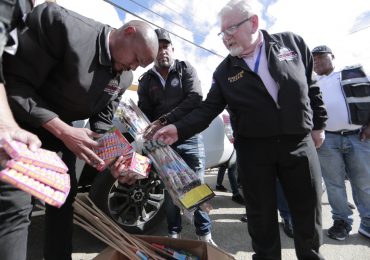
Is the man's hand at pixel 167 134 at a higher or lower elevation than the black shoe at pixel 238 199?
higher

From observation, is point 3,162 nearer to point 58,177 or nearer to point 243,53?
point 58,177

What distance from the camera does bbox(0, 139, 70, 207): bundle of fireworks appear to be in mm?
756

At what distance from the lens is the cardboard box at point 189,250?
1.71 metres

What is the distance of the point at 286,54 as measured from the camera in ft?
5.72

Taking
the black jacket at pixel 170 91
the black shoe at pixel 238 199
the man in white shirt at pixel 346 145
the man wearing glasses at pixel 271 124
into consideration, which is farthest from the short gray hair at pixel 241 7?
the black shoe at pixel 238 199

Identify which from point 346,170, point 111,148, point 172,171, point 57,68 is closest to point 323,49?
point 346,170

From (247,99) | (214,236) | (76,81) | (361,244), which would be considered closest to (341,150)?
(361,244)

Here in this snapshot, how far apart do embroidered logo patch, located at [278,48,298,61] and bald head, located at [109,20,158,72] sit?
77 cm

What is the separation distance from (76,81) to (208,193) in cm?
103

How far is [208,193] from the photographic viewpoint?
1796mm

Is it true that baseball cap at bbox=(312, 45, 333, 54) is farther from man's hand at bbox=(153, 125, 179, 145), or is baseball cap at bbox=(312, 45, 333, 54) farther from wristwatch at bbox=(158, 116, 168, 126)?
man's hand at bbox=(153, 125, 179, 145)

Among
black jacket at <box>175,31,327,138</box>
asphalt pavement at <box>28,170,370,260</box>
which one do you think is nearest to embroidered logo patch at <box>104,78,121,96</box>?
black jacket at <box>175,31,327,138</box>

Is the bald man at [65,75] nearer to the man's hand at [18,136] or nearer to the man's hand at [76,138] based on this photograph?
the man's hand at [76,138]

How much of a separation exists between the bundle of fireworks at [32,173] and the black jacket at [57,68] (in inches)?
21.0
